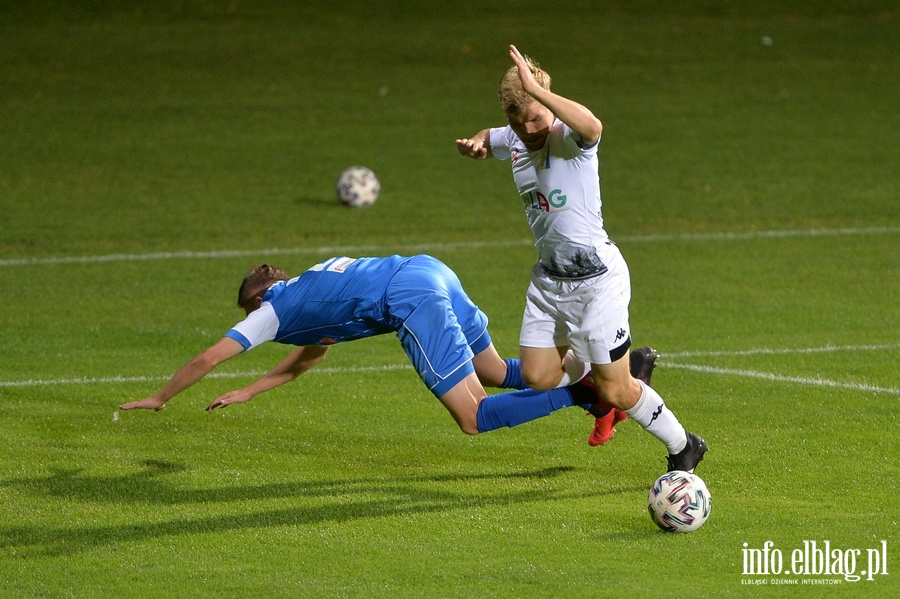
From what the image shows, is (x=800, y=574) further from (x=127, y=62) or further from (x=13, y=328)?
(x=127, y=62)

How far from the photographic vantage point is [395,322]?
7746 millimetres

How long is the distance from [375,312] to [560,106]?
5.93 feet

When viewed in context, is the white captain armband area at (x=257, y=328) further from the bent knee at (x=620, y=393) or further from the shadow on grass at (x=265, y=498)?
the bent knee at (x=620, y=393)

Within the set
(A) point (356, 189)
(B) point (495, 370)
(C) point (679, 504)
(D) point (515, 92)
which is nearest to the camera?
(C) point (679, 504)

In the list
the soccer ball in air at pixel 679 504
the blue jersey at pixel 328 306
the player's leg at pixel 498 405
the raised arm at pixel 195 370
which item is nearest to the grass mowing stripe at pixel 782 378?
the player's leg at pixel 498 405

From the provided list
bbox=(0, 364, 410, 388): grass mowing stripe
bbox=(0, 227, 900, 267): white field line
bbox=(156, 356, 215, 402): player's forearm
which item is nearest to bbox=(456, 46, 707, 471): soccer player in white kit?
bbox=(156, 356, 215, 402): player's forearm

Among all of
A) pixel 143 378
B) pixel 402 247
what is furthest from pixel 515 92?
pixel 402 247

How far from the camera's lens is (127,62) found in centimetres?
2956

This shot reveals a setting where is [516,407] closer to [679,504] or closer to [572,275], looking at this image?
[572,275]

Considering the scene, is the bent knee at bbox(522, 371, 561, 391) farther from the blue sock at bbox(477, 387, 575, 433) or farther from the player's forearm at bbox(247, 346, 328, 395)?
the player's forearm at bbox(247, 346, 328, 395)

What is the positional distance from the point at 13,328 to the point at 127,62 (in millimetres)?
18305

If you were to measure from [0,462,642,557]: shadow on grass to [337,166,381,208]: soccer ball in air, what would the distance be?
1080 centimetres

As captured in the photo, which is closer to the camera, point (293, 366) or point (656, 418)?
point (656, 418)

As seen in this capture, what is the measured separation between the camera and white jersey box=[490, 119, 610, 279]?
23.5ft
